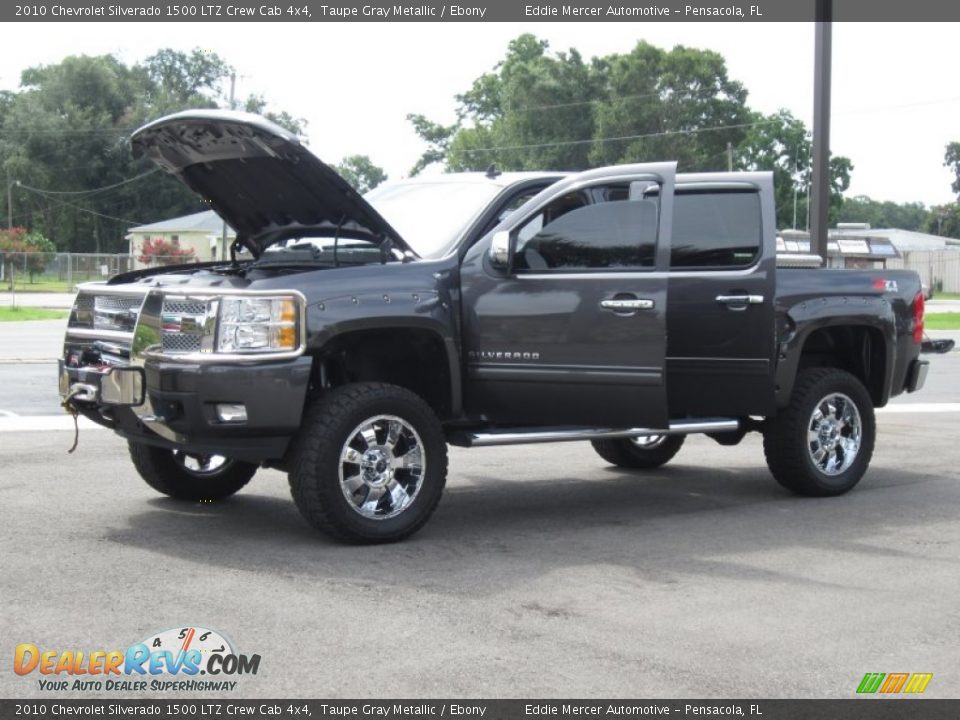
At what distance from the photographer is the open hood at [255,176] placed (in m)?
7.18

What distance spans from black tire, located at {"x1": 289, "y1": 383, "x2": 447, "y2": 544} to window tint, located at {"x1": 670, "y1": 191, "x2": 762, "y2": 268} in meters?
2.16

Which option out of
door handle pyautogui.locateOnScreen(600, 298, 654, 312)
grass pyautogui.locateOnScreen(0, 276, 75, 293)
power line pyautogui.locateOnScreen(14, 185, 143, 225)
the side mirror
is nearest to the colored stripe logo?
door handle pyautogui.locateOnScreen(600, 298, 654, 312)

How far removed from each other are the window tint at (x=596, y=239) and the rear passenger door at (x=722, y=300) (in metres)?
0.54

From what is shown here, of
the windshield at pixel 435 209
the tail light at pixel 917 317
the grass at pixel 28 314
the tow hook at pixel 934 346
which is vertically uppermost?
the windshield at pixel 435 209

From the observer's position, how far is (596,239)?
7762mm

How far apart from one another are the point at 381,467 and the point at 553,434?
1130 millimetres

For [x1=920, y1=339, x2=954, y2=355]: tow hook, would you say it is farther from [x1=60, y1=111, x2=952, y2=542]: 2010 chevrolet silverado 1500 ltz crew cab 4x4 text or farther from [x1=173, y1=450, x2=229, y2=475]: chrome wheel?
[x1=173, y1=450, x2=229, y2=475]: chrome wheel

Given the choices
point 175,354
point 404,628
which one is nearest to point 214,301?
point 175,354

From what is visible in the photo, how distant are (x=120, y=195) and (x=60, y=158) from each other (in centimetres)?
475

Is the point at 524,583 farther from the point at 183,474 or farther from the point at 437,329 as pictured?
the point at 183,474

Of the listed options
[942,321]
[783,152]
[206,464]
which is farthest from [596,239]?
[783,152]

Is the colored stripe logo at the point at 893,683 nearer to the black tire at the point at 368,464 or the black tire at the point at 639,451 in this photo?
the black tire at the point at 368,464

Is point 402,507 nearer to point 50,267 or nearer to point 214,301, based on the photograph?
point 214,301

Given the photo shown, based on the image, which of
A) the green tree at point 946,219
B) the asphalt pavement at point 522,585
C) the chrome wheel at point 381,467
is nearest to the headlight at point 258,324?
the chrome wheel at point 381,467
